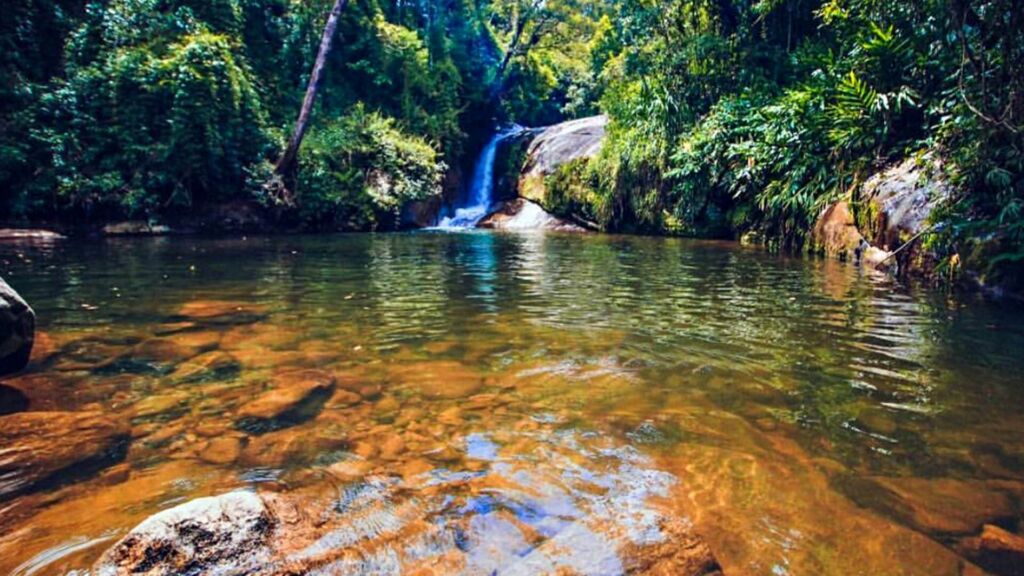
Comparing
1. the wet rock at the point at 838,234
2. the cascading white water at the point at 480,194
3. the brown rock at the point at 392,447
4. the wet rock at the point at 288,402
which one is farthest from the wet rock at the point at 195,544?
the cascading white water at the point at 480,194

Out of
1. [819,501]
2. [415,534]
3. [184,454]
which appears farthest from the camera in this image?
[184,454]

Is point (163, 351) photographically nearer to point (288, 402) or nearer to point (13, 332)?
point (13, 332)

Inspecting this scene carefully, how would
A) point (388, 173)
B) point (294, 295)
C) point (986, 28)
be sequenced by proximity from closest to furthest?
point (986, 28) → point (294, 295) → point (388, 173)

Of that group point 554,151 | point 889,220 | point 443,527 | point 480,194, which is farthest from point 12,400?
point 480,194

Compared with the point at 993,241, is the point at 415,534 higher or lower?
lower

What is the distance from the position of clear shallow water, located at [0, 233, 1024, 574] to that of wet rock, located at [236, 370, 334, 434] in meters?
0.07

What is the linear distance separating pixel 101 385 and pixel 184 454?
3.99 feet

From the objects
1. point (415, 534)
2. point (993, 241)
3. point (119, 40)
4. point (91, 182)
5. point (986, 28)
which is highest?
point (119, 40)

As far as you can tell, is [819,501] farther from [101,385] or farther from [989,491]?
[101,385]

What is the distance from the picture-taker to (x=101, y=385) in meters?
3.21

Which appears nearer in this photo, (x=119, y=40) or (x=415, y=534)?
(x=415, y=534)

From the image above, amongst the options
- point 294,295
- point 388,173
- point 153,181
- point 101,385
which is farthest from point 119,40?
point 101,385

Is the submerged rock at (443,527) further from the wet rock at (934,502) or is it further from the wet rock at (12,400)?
the wet rock at (12,400)

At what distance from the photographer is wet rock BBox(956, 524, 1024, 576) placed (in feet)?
5.50
